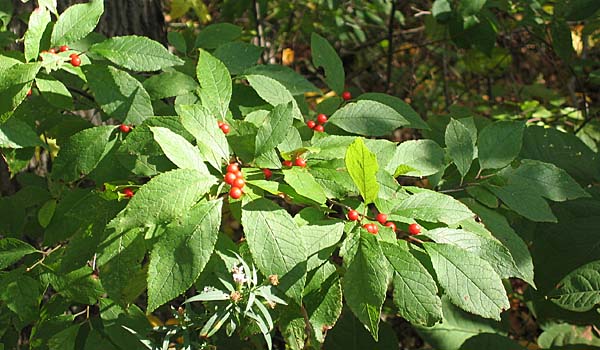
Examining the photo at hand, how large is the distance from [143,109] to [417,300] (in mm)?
762

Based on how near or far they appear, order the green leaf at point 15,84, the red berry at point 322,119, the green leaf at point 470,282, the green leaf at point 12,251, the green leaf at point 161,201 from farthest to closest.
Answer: the red berry at point 322,119
the green leaf at point 12,251
the green leaf at point 15,84
the green leaf at point 470,282
the green leaf at point 161,201

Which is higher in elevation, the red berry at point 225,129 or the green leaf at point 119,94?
the green leaf at point 119,94

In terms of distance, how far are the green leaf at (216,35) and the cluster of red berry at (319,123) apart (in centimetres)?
48

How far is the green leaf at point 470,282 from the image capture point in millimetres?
1146

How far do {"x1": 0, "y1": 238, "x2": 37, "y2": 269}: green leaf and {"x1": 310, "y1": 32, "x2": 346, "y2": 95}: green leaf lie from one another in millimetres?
917

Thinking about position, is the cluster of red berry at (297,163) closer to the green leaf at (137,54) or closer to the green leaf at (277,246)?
the green leaf at (277,246)

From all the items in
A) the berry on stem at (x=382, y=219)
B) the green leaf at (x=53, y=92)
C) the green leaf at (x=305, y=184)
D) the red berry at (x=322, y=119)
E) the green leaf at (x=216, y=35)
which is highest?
the green leaf at (x=53, y=92)

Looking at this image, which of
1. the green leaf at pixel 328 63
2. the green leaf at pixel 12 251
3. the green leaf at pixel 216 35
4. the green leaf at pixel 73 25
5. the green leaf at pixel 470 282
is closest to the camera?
the green leaf at pixel 470 282

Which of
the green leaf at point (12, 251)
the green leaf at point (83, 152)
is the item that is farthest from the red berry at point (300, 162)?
the green leaf at point (12, 251)

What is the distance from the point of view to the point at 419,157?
145cm

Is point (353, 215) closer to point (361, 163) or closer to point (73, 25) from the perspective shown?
point (361, 163)

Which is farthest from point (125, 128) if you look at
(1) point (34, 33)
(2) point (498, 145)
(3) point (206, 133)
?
(2) point (498, 145)

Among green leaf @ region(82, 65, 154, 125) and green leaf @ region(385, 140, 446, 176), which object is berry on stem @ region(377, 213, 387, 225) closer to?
green leaf @ region(385, 140, 446, 176)

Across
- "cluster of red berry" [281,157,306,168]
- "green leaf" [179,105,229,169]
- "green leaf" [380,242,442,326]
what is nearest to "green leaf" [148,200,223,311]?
"green leaf" [179,105,229,169]
